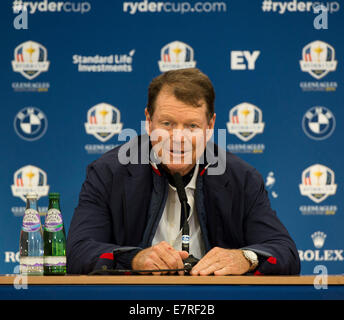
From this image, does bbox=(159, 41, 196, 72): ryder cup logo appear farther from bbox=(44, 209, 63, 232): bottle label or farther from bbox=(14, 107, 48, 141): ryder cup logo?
bbox=(44, 209, 63, 232): bottle label

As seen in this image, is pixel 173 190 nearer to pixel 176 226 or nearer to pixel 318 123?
pixel 176 226

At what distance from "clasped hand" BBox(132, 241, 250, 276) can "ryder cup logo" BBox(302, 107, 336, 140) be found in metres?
2.13

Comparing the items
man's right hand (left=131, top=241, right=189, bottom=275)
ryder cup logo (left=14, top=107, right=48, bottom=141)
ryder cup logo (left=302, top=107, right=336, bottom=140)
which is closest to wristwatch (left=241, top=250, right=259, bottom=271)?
man's right hand (left=131, top=241, right=189, bottom=275)

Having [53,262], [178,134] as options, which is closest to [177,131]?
[178,134]

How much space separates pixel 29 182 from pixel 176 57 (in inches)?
52.5

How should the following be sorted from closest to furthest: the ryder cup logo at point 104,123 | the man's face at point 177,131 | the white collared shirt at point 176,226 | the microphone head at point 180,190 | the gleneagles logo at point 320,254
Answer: the microphone head at point 180,190
the man's face at point 177,131
the white collared shirt at point 176,226
the gleneagles logo at point 320,254
the ryder cup logo at point 104,123

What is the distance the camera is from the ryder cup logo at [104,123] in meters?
3.68

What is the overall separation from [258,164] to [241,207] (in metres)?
1.50

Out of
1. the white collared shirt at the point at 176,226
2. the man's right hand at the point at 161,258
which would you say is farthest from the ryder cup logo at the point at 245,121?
the man's right hand at the point at 161,258

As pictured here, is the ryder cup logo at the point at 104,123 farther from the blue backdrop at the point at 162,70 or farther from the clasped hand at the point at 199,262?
the clasped hand at the point at 199,262

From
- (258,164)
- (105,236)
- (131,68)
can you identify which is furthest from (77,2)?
(105,236)

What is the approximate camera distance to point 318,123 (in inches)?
145

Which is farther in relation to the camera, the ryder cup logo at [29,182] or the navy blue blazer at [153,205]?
the ryder cup logo at [29,182]
